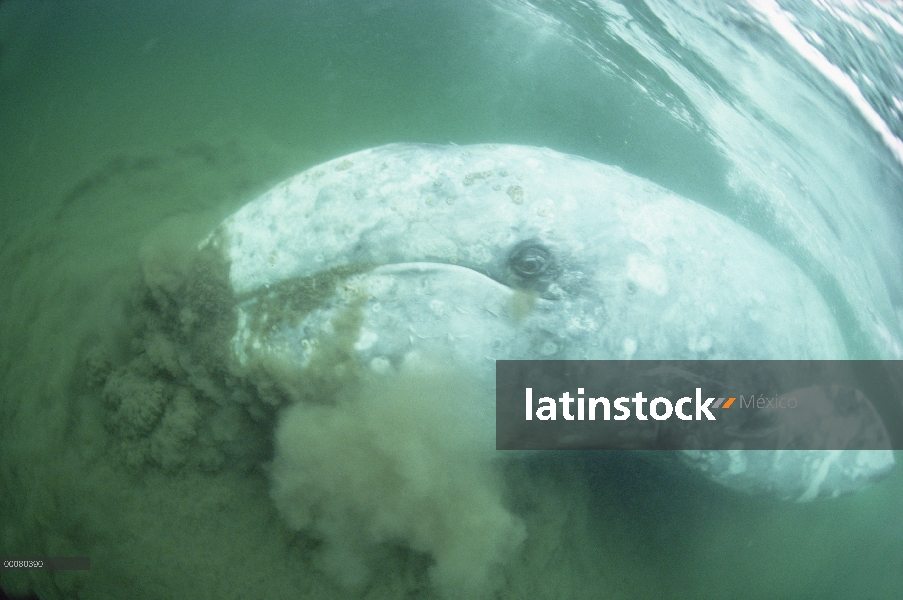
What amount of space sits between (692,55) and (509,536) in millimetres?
6412

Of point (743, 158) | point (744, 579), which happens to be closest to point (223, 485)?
point (744, 579)

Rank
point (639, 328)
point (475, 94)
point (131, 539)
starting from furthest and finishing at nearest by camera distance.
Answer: point (475, 94)
point (131, 539)
point (639, 328)

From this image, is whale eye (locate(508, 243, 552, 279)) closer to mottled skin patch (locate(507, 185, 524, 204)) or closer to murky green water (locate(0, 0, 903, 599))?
mottled skin patch (locate(507, 185, 524, 204))

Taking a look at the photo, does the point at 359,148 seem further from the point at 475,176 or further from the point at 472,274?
the point at 472,274

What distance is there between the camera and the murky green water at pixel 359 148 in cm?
345

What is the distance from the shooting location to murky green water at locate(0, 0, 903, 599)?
3453 millimetres

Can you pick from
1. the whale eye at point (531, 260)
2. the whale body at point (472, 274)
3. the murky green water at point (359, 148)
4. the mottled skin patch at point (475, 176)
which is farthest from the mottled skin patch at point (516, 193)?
the murky green water at point (359, 148)

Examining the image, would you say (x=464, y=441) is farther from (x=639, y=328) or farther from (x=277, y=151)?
(x=277, y=151)

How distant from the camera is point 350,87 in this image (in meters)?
7.43

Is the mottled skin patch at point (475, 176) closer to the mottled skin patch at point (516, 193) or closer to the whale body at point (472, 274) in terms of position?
the whale body at point (472, 274)
